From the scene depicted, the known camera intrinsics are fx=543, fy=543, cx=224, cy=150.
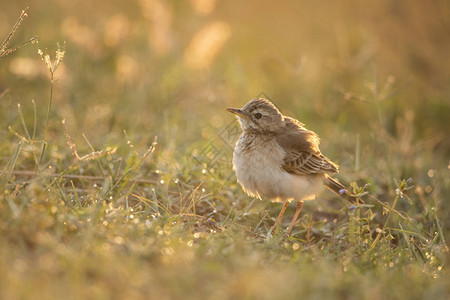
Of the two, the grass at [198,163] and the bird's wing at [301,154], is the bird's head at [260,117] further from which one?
the grass at [198,163]

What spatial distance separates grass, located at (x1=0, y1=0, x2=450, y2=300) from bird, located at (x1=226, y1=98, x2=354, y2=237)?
248 millimetres

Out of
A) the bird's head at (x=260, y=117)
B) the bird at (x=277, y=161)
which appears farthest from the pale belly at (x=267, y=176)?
the bird's head at (x=260, y=117)

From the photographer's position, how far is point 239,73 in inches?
306

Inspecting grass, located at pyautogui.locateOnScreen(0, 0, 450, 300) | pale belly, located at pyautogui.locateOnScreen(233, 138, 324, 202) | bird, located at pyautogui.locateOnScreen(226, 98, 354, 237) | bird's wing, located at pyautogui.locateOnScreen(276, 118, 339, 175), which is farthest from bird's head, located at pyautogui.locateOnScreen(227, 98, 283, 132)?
grass, located at pyautogui.locateOnScreen(0, 0, 450, 300)

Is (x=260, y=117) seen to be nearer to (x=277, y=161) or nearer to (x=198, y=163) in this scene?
(x=277, y=161)

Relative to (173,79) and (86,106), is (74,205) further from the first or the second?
(173,79)

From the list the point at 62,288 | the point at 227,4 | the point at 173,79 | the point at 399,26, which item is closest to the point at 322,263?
the point at 62,288

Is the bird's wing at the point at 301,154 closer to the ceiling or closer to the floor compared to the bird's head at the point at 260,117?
closer to the floor

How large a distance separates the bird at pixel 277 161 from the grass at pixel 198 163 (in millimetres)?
248

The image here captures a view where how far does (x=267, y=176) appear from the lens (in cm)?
446

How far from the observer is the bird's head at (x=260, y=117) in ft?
15.8

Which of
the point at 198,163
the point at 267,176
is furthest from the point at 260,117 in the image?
the point at 198,163

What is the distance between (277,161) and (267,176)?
0.19 meters

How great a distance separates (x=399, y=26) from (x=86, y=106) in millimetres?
5070
